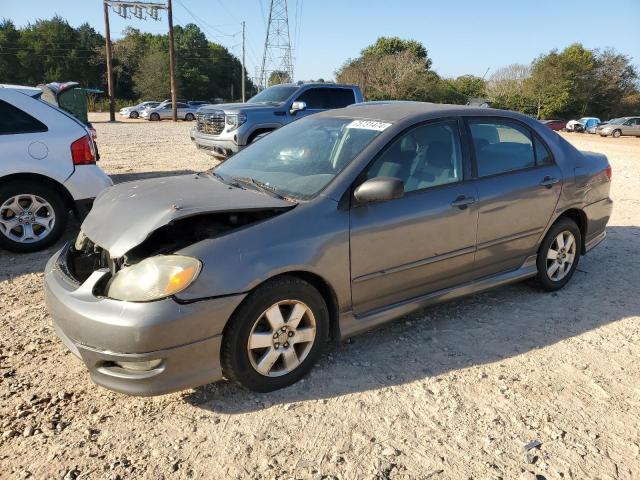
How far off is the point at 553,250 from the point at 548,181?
0.63 meters

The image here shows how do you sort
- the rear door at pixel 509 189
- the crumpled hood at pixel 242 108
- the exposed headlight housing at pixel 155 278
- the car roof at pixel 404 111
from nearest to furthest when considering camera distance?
the exposed headlight housing at pixel 155 278, the car roof at pixel 404 111, the rear door at pixel 509 189, the crumpled hood at pixel 242 108

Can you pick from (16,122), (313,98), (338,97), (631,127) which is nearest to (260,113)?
(313,98)

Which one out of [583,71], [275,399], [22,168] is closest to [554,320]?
[275,399]

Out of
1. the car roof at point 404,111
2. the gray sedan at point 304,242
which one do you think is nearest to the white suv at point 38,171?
the gray sedan at point 304,242

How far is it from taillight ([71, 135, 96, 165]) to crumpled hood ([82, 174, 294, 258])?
2190 mm

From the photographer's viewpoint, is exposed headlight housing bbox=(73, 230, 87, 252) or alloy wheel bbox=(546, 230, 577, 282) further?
alloy wheel bbox=(546, 230, 577, 282)

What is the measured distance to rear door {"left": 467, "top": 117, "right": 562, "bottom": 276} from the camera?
3809mm

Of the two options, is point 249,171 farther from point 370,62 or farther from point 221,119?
point 370,62

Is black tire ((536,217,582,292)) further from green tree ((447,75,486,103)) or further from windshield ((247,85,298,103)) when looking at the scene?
green tree ((447,75,486,103))

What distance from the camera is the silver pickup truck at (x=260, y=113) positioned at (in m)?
10.0

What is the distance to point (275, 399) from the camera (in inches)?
113

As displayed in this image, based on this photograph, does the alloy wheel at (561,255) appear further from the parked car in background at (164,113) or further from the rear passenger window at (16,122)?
the parked car in background at (164,113)

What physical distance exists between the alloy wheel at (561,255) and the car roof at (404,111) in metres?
1.17

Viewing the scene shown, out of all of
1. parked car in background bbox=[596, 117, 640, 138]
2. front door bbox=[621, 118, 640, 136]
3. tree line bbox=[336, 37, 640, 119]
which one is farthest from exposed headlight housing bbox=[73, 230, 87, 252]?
tree line bbox=[336, 37, 640, 119]
